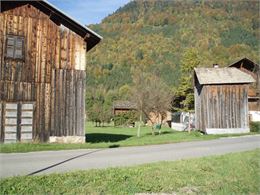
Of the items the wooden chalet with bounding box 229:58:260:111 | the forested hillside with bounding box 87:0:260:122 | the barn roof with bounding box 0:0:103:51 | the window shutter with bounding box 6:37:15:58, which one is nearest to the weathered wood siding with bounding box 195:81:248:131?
the wooden chalet with bounding box 229:58:260:111

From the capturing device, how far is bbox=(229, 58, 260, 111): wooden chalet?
50.1 meters

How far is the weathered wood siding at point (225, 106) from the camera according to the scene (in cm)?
3538

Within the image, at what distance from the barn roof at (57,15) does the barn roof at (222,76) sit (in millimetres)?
16345

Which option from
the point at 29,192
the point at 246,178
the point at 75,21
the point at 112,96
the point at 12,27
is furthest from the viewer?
the point at 112,96

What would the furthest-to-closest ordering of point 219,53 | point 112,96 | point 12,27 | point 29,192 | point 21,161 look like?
point 112,96, point 219,53, point 12,27, point 21,161, point 29,192

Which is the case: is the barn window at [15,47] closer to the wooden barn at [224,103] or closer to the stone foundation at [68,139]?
the stone foundation at [68,139]

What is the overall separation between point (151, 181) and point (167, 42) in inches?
5258

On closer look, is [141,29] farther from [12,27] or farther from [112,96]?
[12,27]

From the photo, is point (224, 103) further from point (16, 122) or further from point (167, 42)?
point (167, 42)

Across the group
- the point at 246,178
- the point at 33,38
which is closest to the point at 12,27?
the point at 33,38

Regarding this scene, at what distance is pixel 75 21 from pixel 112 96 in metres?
94.3

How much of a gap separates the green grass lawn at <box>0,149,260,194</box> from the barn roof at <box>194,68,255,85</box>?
24.0 metres

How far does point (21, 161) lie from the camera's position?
13523mm

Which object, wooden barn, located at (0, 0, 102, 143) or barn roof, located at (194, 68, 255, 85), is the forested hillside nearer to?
barn roof, located at (194, 68, 255, 85)
